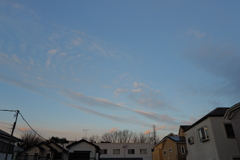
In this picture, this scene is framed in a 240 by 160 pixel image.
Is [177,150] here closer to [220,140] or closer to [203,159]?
[203,159]

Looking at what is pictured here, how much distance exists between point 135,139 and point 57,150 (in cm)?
4651

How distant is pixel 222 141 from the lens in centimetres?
1545

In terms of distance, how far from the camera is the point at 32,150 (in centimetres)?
3247

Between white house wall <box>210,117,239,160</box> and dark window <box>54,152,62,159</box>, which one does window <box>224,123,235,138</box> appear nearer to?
white house wall <box>210,117,239,160</box>

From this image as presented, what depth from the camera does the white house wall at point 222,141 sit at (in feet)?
49.0

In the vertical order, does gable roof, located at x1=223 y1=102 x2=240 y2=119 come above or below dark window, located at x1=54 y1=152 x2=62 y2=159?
above

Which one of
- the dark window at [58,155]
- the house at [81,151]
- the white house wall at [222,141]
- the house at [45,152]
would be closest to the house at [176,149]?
the house at [81,151]

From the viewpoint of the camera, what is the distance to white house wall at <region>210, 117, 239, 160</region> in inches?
588

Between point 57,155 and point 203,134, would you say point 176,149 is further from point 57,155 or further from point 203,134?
point 57,155

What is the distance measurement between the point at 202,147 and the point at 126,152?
2740cm

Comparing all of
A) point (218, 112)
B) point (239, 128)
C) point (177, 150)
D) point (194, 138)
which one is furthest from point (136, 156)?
point (239, 128)

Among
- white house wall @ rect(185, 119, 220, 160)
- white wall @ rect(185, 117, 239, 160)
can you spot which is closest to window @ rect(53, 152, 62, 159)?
white house wall @ rect(185, 119, 220, 160)

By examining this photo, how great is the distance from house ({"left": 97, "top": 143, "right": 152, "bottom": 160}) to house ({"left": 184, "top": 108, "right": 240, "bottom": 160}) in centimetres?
2484

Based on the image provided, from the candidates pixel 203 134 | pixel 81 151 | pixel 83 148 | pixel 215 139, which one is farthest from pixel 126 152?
pixel 215 139
